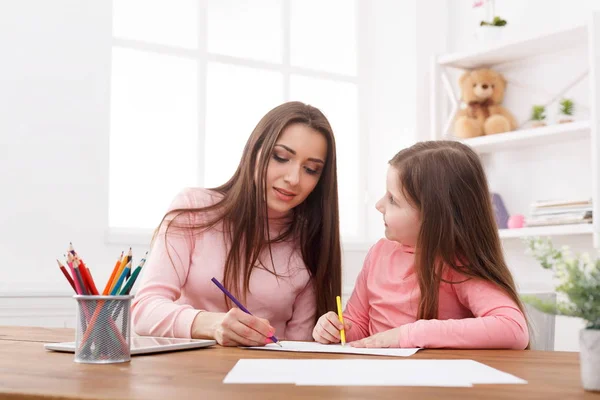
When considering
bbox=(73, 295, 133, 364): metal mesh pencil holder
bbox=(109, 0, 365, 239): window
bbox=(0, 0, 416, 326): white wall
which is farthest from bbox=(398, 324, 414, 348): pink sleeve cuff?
bbox=(109, 0, 365, 239): window

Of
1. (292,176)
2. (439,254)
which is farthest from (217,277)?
(439,254)

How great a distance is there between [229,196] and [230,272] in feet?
0.68

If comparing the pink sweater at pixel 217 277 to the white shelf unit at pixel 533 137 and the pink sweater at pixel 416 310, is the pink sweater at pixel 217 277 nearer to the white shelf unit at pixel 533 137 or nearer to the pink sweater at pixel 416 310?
the pink sweater at pixel 416 310

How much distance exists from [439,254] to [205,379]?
80cm

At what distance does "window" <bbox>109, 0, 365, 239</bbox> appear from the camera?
10.9 ft

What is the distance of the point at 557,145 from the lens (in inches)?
136

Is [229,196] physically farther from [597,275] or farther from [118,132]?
[118,132]

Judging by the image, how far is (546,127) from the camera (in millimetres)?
3262

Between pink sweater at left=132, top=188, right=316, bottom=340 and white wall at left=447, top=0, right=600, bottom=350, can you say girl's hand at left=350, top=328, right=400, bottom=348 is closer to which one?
pink sweater at left=132, top=188, right=316, bottom=340

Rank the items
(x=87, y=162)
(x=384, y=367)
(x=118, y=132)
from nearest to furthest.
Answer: (x=384, y=367), (x=87, y=162), (x=118, y=132)

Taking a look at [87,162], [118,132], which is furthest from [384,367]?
[118,132]

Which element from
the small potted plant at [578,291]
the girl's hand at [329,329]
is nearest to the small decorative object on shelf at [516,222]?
the girl's hand at [329,329]

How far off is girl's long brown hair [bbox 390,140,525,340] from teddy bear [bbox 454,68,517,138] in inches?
78.9

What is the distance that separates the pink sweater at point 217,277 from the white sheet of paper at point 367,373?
0.75 m
